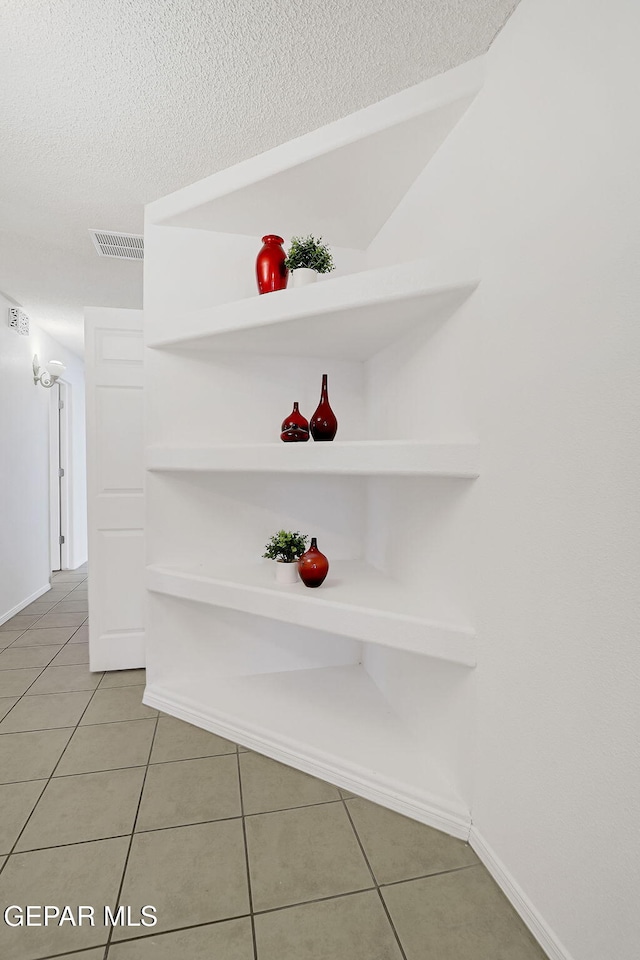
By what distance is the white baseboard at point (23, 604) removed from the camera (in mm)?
3355

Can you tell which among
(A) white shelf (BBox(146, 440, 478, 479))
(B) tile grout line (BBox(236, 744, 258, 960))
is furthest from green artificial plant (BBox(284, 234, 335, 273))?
(B) tile grout line (BBox(236, 744, 258, 960))

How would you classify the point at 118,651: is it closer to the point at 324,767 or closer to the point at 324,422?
the point at 324,767

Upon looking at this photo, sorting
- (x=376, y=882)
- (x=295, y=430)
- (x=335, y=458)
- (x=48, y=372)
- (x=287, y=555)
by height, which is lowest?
(x=376, y=882)

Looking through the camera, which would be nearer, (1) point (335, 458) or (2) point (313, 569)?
(1) point (335, 458)

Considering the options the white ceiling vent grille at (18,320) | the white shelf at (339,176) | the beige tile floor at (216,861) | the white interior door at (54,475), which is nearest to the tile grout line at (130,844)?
the beige tile floor at (216,861)

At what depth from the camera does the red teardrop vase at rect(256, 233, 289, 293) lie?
1909 millimetres

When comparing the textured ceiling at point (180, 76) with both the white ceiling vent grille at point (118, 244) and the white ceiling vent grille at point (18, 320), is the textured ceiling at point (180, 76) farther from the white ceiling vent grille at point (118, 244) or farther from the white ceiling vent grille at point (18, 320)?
the white ceiling vent grille at point (18, 320)

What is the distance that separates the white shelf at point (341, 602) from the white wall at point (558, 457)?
0.48 feet

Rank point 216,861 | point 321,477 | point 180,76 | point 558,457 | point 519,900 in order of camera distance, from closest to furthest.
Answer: point 558,457
point 519,900
point 216,861
point 180,76
point 321,477

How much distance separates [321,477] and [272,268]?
38.7 inches

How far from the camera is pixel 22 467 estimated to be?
12.3ft

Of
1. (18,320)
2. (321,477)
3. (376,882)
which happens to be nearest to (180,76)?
(321,477)

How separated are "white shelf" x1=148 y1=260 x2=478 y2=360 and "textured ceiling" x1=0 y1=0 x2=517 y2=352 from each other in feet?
1.96

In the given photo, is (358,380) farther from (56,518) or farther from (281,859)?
(56,518)
